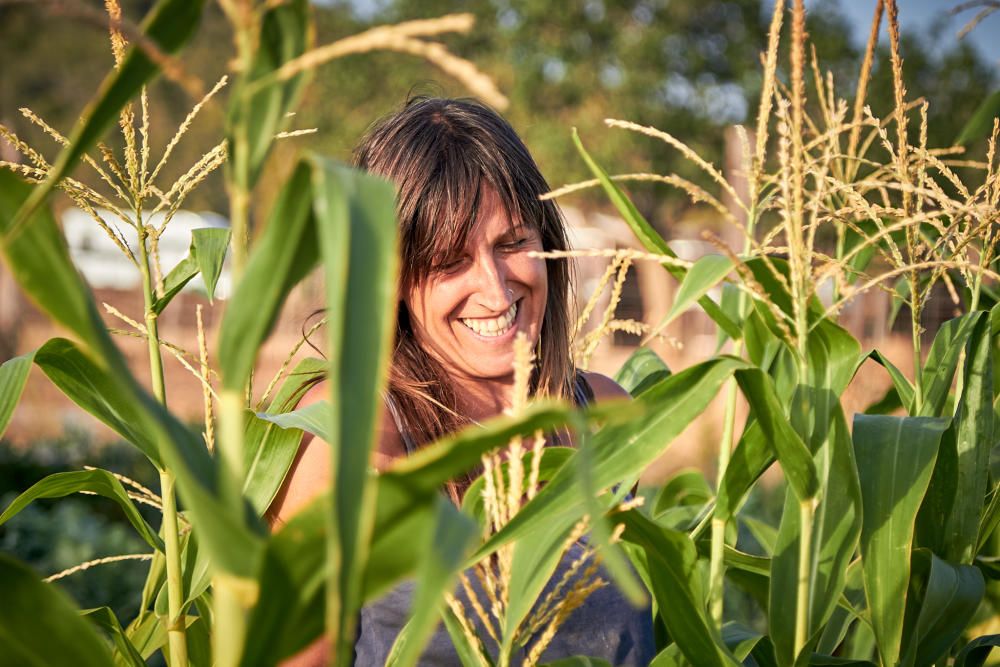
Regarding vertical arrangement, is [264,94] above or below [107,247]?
below

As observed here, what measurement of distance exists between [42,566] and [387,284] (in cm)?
357

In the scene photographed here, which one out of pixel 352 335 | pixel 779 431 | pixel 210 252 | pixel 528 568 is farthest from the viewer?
pixel 210 252

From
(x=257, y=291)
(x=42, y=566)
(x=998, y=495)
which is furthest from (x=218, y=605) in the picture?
(x=42, y=566)

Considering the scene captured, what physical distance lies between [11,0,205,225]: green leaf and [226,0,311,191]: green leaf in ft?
0.21

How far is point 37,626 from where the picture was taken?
0.82m

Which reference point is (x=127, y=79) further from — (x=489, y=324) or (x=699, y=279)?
(x=489, y=324)

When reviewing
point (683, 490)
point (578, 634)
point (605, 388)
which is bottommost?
point (578, 634)

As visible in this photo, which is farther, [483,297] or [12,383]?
[483,297]

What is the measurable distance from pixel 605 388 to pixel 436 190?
0.69m

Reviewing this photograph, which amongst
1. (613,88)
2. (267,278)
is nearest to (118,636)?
(267,278)

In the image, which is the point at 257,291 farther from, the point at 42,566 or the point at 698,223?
the point at 698,223

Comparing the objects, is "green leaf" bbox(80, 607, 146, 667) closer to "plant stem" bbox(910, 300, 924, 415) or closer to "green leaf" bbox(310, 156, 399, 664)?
"green leaf" bbox(310, 156, 399, 664)

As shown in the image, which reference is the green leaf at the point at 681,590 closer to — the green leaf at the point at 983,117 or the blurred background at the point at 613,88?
the green leaf at the point at 983,117

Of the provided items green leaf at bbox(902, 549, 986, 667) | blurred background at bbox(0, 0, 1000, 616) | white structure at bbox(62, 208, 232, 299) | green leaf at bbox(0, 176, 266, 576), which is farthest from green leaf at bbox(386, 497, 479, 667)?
white structure at bbox(62, 208, 232, 299)
